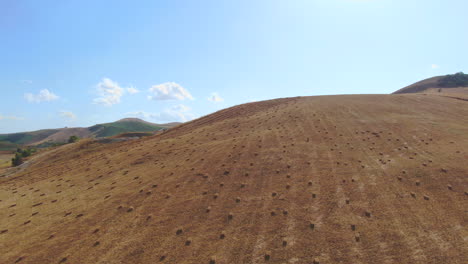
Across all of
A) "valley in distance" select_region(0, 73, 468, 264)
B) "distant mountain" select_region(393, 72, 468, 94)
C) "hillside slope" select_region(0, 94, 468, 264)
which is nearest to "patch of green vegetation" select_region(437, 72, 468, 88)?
"distant mountain" select_region(393, 72, 468, 94)

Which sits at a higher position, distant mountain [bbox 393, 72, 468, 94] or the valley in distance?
distant mountain [bbox 393, 72, 468, 94]

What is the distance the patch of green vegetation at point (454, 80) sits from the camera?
11911 centimetres

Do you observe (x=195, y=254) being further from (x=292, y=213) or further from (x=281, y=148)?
(x=281, y=148)

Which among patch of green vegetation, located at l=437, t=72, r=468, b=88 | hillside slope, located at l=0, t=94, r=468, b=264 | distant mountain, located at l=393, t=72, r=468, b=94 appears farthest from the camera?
patch of green vegetation, located at l=437, t=72, r=468, b=88

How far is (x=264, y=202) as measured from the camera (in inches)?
713

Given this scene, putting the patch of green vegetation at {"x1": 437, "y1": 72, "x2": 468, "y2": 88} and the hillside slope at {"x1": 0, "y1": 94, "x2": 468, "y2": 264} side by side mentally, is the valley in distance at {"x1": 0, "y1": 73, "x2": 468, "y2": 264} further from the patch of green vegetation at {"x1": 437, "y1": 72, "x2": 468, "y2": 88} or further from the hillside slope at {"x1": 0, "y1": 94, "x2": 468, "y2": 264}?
the patch of green vegetation at {"x1": 437, "y1": 72, "x2": 468, "y2": 88}

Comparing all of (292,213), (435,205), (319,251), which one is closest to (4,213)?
(292,213)

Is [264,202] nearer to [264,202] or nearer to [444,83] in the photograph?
[264,202]

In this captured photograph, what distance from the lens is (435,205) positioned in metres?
16.1

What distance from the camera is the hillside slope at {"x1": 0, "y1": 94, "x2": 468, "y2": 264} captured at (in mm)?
13305

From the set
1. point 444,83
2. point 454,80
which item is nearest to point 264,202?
point 444,83

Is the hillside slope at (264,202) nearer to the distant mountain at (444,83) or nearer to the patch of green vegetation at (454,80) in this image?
the distant mountain at (444,83)

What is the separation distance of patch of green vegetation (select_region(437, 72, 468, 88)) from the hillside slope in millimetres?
117289

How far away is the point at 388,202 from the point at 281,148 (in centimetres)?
1377
